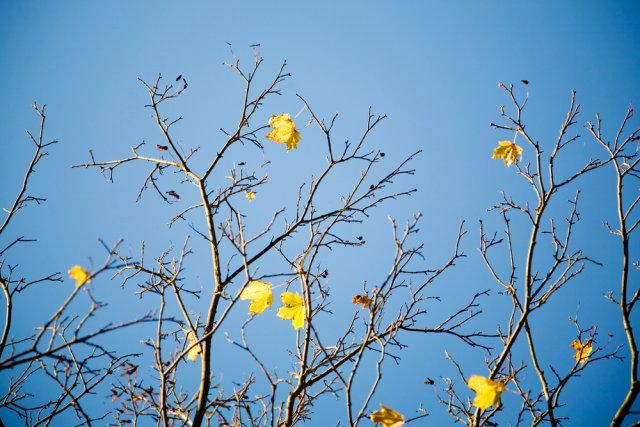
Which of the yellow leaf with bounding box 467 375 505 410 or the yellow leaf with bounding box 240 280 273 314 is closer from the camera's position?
the yellow leaf with bounding box 467 375 505 410

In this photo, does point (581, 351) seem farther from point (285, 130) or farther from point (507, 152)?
point (285, 130)

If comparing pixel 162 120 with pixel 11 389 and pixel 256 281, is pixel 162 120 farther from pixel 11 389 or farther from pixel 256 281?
pixel 11 389

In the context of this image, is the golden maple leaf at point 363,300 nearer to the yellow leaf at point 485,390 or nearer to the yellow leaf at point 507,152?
the yellow leaf at point 485,390

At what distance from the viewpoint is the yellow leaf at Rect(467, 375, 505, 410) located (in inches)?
88.7

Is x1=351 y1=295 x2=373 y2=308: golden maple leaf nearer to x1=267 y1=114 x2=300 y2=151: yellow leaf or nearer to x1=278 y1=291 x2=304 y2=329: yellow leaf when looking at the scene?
x1=278 y1=291 x2=304 y2=329: yellow leaf

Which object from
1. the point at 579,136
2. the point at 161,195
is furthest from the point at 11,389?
the point at 579,136

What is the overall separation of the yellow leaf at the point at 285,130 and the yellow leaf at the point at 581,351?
3322 mm

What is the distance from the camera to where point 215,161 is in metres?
3.16

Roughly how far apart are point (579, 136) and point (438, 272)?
1.94 m

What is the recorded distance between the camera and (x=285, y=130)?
329cm

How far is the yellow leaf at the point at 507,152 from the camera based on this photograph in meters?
3.45

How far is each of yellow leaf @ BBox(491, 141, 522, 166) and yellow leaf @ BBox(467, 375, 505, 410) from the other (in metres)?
2.04

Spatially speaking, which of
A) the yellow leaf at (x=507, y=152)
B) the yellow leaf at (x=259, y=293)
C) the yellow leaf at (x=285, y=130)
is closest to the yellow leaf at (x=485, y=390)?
the yellow leaf at (x=259, y=293)

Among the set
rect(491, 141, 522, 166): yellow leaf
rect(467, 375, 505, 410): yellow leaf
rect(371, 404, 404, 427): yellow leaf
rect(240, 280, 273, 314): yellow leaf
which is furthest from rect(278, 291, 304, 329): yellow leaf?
rect(491, 141, 522, 166): yellow leaf
